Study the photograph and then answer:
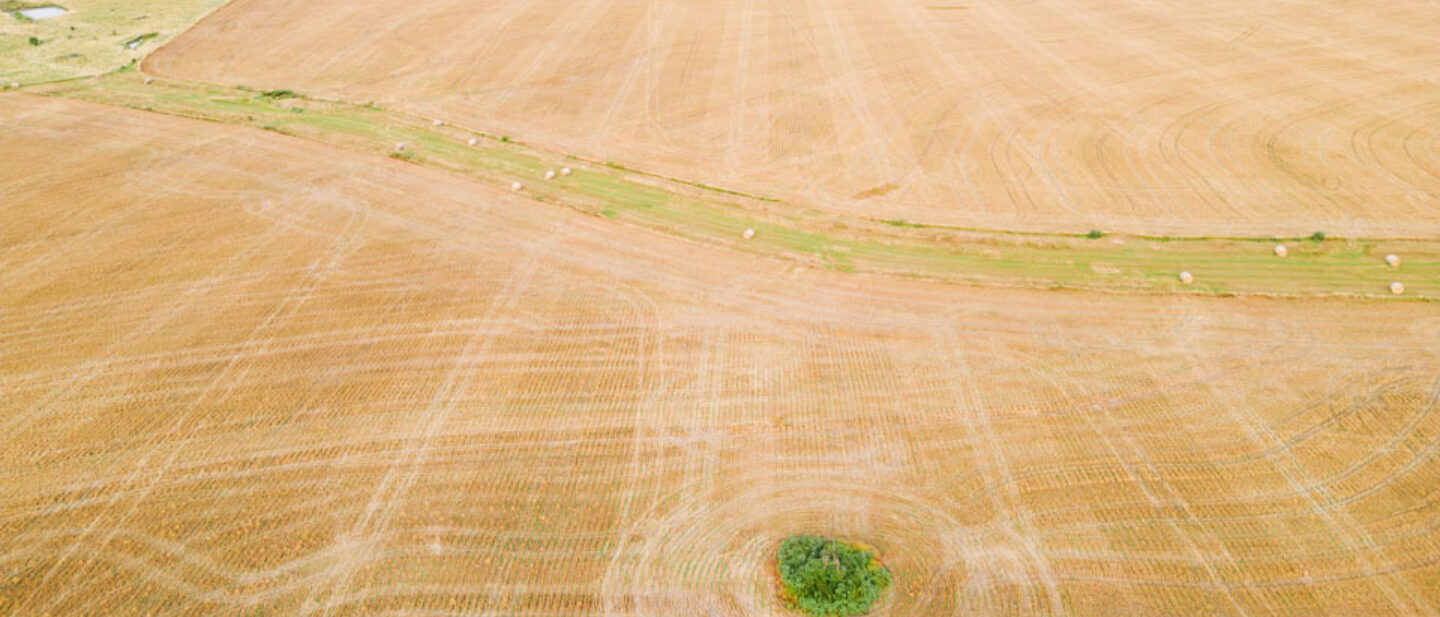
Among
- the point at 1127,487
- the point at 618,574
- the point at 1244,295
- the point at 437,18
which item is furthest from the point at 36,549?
the point at 437,18

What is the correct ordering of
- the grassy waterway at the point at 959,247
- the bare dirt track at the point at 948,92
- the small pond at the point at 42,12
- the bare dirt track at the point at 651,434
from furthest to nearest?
1. the small pond at the point at 42,12
2. the bare dirt track at the point at 948,92
3. the grassy waterway at the point at 959,247
4. the bare dirt track at the point at 651,434

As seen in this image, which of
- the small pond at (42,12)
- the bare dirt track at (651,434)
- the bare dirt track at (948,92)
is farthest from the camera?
the small pond at (42,12)

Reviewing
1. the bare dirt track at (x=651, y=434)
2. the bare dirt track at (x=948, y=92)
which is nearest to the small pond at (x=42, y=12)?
the bare dirt track at (x=948, y=92)

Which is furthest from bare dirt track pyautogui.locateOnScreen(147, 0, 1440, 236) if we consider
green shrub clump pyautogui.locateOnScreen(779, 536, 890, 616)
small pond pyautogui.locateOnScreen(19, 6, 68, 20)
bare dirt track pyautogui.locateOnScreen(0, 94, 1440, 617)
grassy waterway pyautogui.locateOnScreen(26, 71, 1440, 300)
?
green shrub clump pyautogui.locateOnScreen(779, 536, 890, 616)

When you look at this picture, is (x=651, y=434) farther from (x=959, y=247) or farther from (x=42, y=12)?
(x=42, y=12)

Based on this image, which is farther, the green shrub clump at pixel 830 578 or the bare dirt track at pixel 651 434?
the bare dirt track at pixel 651 434

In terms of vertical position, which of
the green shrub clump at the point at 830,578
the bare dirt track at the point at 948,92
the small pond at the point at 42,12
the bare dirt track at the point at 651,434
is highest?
the small pond at the point at 42,12

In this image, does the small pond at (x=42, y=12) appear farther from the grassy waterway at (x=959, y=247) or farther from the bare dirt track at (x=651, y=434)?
the grassy waterway at (x=959, y=247)

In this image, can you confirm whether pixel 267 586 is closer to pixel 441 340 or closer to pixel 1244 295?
pixel 441 340

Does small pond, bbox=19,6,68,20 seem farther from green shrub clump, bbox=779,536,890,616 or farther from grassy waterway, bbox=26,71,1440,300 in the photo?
green shrub clump, bbox=779,536,890,616
